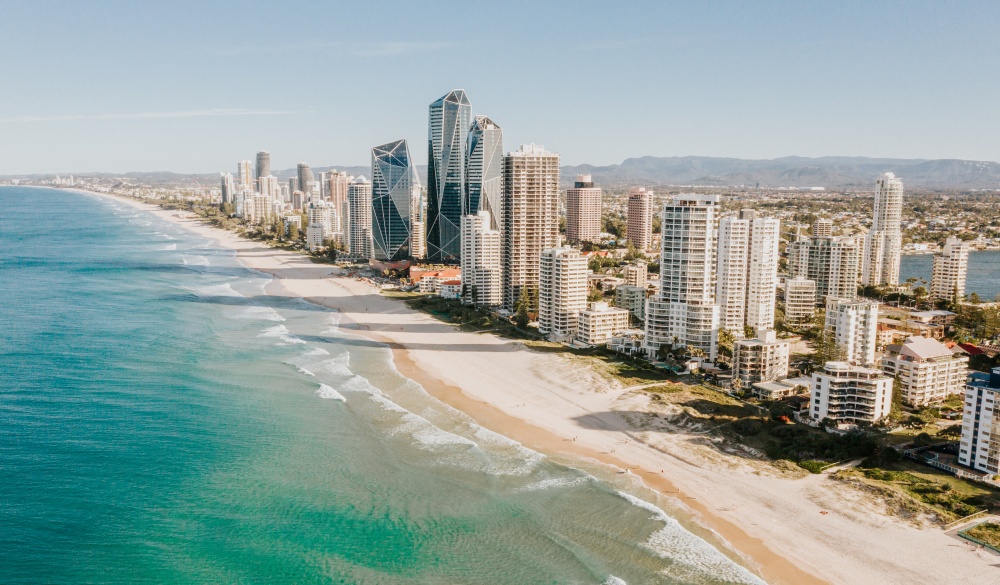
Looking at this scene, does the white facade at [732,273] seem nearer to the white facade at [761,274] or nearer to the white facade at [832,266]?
the white facade at [761,274]

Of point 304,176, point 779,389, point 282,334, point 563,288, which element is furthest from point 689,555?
point 304,176

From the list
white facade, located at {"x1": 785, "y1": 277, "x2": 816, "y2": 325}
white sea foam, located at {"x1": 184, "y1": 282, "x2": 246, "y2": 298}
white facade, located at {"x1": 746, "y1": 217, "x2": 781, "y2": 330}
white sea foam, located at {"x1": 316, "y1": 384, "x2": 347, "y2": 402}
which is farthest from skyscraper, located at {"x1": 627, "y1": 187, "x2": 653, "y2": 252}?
white sea foam, located at {"x1": 316, "y1": 384, "x2": 347, "y2": 402}

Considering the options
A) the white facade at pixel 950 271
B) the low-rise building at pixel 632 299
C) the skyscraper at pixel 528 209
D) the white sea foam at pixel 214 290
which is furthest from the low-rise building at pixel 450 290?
the white facade at pixel 950 271

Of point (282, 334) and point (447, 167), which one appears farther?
point (447, 167)

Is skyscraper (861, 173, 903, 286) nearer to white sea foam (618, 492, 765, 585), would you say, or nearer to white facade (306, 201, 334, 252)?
white sea foam (618, 492, 765, 585)

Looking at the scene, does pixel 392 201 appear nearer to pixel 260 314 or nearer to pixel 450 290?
pixel 450 290

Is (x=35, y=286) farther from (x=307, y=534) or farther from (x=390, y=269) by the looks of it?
(x=307, y=534)
